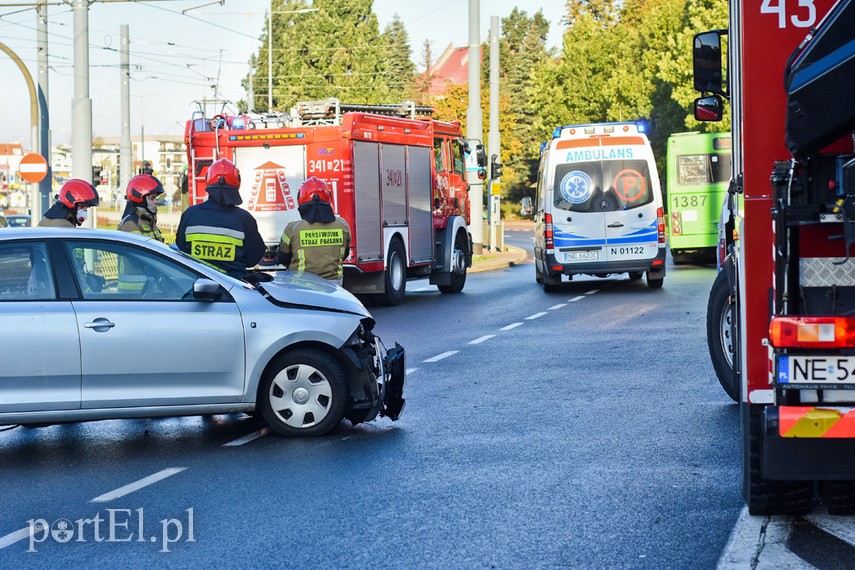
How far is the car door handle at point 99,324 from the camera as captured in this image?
8391mm

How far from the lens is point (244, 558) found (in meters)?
5.86

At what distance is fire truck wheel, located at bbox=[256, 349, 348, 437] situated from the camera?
8.83 meters

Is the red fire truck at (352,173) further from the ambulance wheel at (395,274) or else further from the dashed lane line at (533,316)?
the dashed lane line at (533,316)

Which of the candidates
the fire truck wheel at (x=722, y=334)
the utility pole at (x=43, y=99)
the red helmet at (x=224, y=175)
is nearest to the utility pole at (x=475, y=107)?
the utility pole at (x=43, y=99)

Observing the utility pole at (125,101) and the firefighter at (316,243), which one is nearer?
the firefighter at (316,243)

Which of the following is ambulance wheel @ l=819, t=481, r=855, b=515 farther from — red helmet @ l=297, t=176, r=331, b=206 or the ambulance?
the ambulance

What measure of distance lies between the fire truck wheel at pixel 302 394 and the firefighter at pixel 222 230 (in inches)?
55.8

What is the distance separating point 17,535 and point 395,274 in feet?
50.5

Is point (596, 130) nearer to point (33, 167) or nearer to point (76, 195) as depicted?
point (33, 167)

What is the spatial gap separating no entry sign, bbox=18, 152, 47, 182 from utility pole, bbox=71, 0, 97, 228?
2778 mm

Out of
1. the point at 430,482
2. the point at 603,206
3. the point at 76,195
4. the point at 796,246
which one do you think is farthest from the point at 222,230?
the point at 603,206

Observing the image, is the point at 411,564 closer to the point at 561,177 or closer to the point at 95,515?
the point at 95,515

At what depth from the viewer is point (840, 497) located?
635 cm

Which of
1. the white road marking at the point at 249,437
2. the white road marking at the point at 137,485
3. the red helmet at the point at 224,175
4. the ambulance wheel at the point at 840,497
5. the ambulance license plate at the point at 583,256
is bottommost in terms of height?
the white road marking at the point at 137,485
